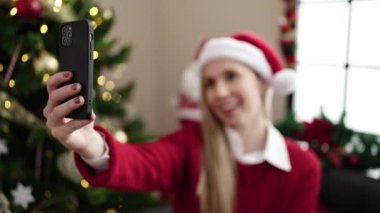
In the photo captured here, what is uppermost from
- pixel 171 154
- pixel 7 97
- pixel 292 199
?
pixel 7 97

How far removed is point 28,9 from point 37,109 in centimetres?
28

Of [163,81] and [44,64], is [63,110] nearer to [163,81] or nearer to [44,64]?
[44,64]

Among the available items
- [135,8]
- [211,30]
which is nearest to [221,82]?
[211,30]

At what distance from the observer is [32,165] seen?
1.08 metres

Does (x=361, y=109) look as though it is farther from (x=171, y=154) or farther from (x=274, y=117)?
(x=171, y=154)

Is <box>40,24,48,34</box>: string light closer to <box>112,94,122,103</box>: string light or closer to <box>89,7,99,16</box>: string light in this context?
<box>89,7,99,16</box>: string light

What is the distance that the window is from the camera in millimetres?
1748

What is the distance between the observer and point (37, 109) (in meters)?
1.03

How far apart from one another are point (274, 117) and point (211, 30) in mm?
582

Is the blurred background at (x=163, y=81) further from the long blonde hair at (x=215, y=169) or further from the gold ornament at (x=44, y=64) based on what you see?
the long blonde hair at (x=215, y=169)

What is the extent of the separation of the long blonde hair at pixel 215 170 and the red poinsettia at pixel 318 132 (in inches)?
25.4

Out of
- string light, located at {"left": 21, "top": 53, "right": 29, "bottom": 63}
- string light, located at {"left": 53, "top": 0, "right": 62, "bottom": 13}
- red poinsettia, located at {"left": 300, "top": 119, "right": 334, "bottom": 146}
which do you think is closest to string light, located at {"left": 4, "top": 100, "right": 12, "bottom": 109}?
string light, located at {"left": 21, "top": 53, "right": 29, "bottom": 63}

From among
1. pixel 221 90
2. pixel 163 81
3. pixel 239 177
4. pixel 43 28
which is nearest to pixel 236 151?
pixel 239 177

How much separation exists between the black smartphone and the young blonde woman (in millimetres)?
397
